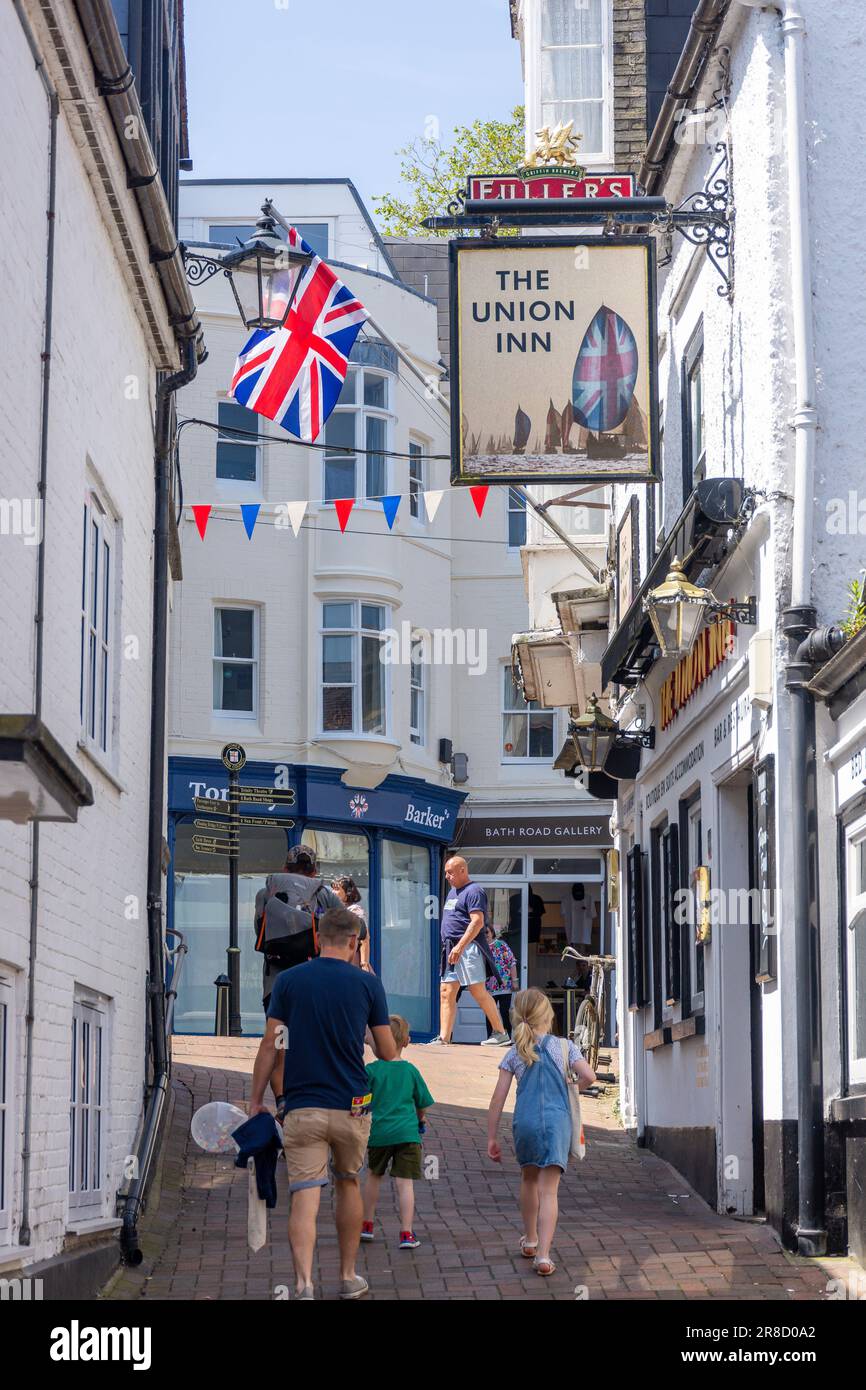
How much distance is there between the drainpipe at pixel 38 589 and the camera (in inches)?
319

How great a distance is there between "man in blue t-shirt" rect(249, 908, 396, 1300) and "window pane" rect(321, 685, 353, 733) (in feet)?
62.1

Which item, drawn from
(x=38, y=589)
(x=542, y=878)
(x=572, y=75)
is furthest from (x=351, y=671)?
(x=38, y=589)

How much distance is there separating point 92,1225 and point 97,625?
3.28 m

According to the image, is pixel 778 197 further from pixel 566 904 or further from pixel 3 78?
pixel 566 904

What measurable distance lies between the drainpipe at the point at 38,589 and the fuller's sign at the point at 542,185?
360cm

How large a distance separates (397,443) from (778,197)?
18292 millimetres

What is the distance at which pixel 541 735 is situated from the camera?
30641 mm

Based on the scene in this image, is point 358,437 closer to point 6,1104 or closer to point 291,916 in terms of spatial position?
point 291,916

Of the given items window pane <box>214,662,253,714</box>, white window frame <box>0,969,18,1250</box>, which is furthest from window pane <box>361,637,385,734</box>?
white window frame <box>0,969,18,1250</box>

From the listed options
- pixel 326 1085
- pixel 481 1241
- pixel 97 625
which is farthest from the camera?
pixel 97 625

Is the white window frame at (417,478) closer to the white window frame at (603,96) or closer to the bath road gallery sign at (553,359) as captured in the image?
the white window frame at (603,96)

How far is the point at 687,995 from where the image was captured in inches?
538

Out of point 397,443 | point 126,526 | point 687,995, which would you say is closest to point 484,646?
point 397,443

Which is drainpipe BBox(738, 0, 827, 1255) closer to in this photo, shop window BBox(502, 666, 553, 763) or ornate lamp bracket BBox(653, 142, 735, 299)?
ornate lamp bracket BBox(653, 142, 735, 299)
